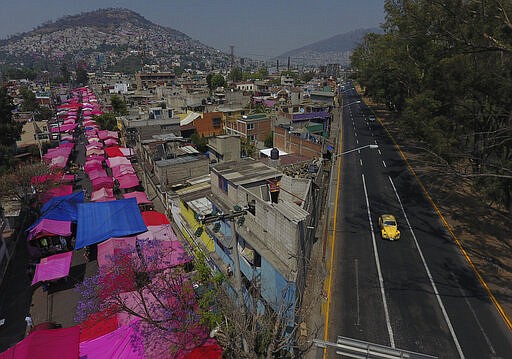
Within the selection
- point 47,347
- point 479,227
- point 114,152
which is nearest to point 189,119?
point 114,152

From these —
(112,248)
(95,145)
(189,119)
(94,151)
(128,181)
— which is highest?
(189,119)

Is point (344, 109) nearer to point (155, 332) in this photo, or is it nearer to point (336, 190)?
point (336, 190)

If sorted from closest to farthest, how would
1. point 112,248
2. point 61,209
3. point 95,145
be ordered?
point 112,248
point 61,209
point 95,145

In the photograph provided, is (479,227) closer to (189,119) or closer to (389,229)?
(389,229)

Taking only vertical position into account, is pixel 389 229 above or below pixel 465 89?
below

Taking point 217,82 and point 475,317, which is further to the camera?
point 217,82

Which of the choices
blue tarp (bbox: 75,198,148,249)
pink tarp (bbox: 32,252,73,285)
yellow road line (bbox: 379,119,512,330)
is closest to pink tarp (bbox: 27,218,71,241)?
blue tarp (bbox: 75,198,148,249)

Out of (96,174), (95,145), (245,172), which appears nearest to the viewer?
(245,172)
